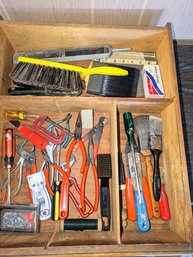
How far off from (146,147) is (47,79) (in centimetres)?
46

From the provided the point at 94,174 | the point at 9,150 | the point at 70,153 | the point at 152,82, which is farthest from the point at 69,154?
the point at 152,82

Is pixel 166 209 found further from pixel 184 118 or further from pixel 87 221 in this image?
pixel 184 118

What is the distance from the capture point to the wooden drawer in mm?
631

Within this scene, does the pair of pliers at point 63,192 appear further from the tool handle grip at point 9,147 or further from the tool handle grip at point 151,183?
the tool handle grip at point 151,183

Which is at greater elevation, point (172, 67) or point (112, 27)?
point (112, 27)

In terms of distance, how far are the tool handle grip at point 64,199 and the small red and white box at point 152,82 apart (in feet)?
1.50

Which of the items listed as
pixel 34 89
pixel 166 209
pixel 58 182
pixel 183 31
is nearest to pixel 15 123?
pixel 34 89

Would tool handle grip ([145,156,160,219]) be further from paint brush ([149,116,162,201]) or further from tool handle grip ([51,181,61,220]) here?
tool handle grip ([51,181,61,220])

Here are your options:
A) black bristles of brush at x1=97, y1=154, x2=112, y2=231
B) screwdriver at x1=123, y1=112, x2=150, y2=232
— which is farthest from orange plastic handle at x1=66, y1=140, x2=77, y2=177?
screwdriver at x1=123, y1=112, x2=150, y2=232

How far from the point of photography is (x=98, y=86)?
864mm

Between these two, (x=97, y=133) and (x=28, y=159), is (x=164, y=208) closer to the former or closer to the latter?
(x=97, y=133)

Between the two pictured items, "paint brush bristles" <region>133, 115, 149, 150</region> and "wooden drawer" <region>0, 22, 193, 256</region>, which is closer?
"wooden drawer" <region>0, 22, 193, 256</region>

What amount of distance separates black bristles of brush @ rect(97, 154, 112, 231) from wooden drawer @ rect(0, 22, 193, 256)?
0.02 meters

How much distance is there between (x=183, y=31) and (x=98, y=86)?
1.84 ft
